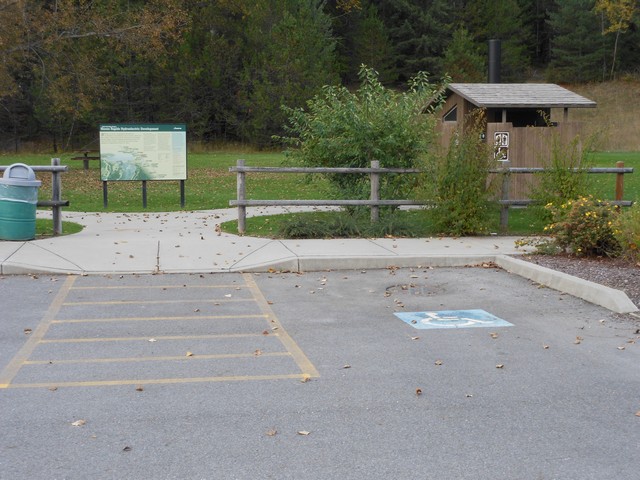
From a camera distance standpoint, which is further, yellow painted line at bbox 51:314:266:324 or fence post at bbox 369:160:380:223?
fence post at bbox 369:160:380:223

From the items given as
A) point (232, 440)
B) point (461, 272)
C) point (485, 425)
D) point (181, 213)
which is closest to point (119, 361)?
point (232, 440)

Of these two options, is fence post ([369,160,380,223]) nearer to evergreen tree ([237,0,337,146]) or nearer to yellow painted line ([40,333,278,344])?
yellow painted line ([40,333,278,344])

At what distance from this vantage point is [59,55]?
34344 mm

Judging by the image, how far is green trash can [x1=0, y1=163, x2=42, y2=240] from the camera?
40.7 feet

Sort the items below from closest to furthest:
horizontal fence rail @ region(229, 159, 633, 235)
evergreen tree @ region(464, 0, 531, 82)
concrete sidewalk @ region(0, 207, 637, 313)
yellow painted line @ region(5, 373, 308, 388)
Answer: yellow painted line @ region(5, 373, 308, 388), concrete sidewalk @ region(0, 207, 637, 313), horizontal fence rail @ region(229, 159, 633, 235), evergreen tree @ region(464, 0, 531, 82)

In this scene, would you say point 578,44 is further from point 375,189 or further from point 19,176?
point 19,176

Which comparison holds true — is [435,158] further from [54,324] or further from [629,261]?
[54,324]

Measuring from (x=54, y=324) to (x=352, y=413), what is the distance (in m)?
3.86

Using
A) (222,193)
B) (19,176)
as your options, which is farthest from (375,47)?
(19,176)

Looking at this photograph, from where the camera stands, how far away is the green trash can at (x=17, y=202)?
12.4 metres

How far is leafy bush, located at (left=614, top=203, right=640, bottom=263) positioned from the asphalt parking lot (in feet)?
5.61

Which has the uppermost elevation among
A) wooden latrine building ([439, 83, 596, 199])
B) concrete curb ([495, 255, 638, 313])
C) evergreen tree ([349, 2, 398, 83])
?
evergreen tree ([349, 2, 398, 83])

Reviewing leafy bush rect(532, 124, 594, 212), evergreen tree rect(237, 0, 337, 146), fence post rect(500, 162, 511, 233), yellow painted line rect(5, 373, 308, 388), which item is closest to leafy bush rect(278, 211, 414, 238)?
fence post rect(500, 162, 511, 233)

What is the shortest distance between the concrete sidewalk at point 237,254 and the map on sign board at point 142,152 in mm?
3570
